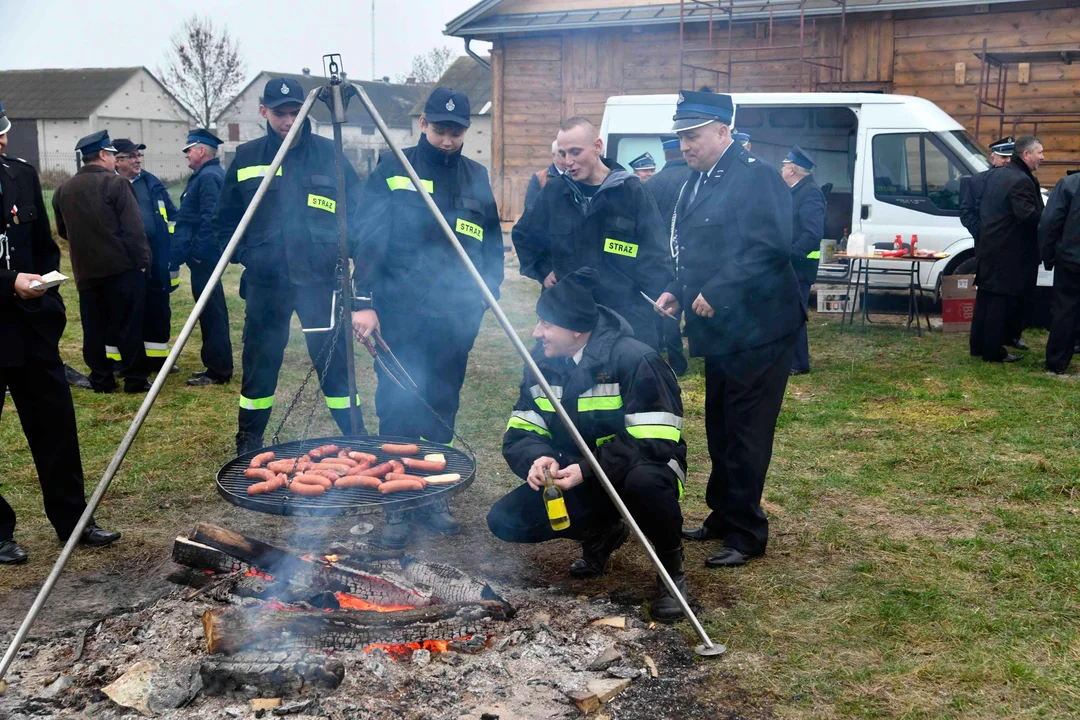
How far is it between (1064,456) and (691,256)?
3.16 metres

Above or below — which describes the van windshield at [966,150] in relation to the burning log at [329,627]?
above

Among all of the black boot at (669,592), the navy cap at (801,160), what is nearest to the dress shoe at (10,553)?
the black boot at (669,592)

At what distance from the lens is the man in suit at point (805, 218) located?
8.26 metres

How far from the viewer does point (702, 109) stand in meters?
4.56

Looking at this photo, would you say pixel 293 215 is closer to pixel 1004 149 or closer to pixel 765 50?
pixel 1004 149

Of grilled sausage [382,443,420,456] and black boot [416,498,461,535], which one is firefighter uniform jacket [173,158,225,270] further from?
grilled sausage [382,443,420,456]

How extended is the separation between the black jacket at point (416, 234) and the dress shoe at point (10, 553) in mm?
2075

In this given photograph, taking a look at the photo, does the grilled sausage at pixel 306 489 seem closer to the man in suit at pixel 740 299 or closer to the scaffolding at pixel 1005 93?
the man in suit at pixel 740 299

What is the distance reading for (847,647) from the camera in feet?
12.3

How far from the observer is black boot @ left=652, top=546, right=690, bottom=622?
13.1 ft

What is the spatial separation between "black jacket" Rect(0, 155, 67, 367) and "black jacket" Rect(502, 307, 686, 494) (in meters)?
2.29

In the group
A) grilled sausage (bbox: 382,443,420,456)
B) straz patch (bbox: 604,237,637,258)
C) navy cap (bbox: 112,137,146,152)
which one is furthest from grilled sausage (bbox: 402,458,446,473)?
navy cap (bbox: 112,137,146,152)

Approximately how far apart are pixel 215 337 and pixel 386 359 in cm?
396

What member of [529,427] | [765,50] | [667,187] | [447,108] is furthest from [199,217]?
[765,50]
